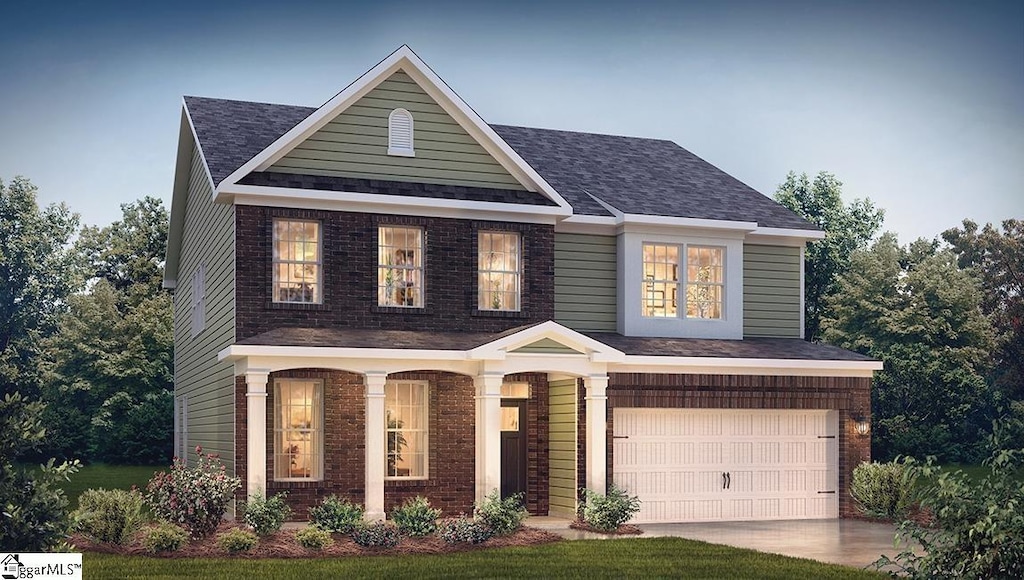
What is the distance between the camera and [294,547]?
17453mm

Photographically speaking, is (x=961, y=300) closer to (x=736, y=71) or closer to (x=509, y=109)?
(x=736, y=71)

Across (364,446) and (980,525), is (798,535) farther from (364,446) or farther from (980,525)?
(980,525)

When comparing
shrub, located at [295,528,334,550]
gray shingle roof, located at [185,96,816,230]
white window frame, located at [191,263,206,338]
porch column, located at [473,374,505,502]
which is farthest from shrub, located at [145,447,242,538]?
white window frame, located at [191,263,206,338]

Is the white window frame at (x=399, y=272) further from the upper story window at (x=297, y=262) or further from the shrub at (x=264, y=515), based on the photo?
the shrub at (x=264, y=515)

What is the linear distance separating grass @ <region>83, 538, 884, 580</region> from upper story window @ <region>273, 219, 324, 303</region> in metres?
5.96

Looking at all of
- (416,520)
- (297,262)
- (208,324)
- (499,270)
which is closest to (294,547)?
(416,520)

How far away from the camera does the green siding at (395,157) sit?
71.4ft

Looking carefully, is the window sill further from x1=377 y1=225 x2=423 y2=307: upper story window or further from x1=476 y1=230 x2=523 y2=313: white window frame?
x1=476 y1=230 x2=523 y2=313: white window frame

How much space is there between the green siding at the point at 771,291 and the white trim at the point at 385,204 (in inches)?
196

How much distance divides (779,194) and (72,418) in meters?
28.6

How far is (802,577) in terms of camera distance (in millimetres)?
15320

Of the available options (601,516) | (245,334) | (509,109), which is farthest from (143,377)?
(601,516)

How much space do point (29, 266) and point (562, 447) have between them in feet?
108

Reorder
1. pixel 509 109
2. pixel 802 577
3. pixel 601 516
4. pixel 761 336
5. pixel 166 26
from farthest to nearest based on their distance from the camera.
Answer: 1. pixel 509 109
2. pixel 166 26
3. pixel 761 336
4. pixel 601 516
5. pixel 802 577
